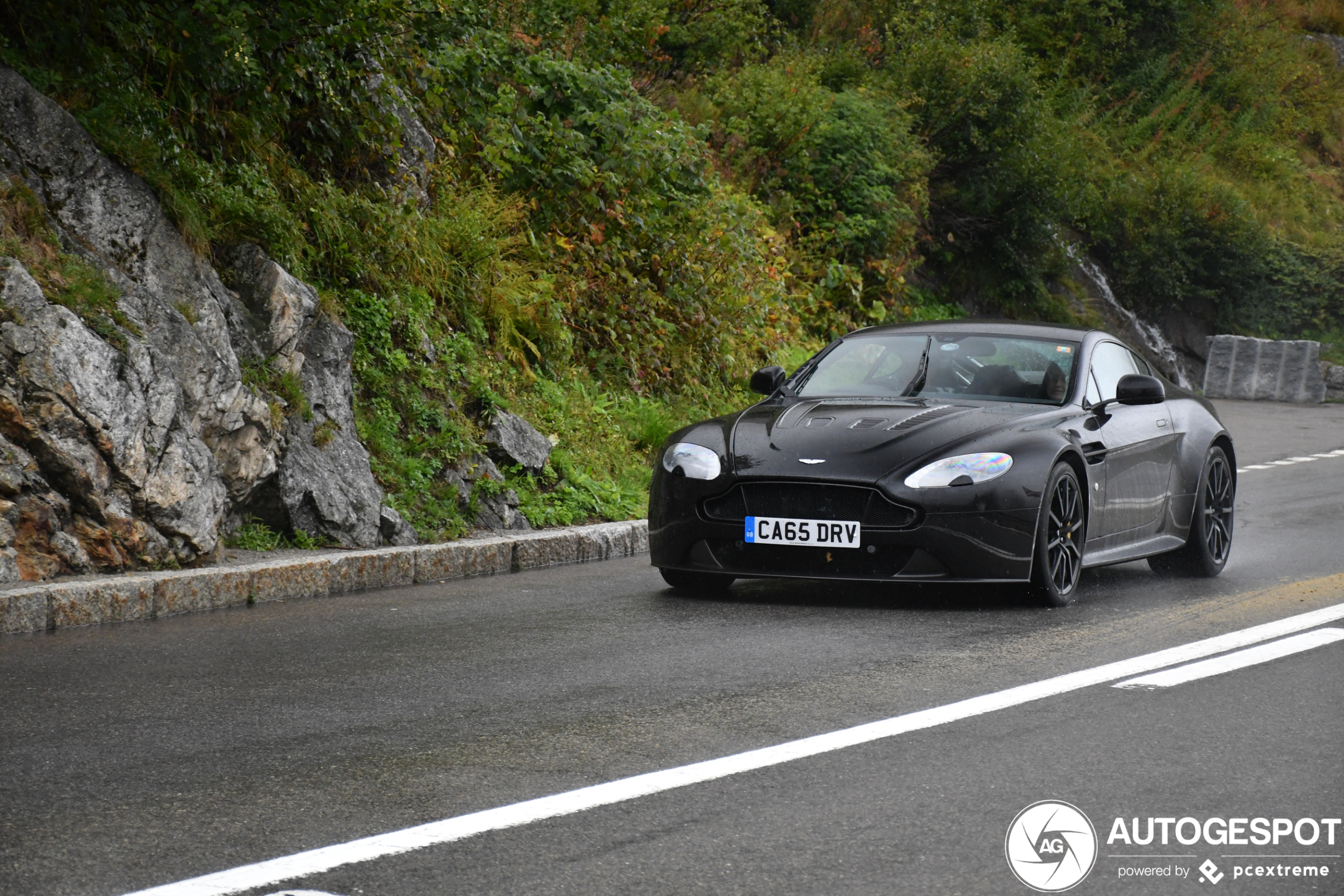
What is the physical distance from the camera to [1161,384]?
29.6 ft

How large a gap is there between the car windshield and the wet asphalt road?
1.17 m

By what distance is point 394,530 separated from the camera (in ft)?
30.5

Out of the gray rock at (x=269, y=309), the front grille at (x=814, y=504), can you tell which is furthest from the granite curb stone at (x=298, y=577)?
the front grille at (x=814, y=504)

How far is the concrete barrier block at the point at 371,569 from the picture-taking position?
8.44m

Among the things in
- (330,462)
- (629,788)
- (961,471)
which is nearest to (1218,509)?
(961,471)

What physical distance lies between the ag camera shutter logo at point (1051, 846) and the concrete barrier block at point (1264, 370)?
25.5 m

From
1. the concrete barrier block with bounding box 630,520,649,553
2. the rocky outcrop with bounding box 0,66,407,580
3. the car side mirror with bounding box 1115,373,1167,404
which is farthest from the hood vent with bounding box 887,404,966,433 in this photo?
the rocky outcrop with bounding box 0,66,407,580

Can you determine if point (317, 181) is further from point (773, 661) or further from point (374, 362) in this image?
point (773, 661)

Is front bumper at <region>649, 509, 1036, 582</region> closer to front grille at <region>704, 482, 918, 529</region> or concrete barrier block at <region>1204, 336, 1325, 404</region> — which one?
front grille at <region>704, 482, 918, 529</region>

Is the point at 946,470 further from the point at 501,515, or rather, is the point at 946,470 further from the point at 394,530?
the point at 501,515

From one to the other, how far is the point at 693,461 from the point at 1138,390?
8.10 ft

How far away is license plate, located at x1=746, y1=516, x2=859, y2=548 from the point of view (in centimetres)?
752

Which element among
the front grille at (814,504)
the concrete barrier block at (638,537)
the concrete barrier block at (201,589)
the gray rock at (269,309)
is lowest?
the concrete barrier block at (638,537)
